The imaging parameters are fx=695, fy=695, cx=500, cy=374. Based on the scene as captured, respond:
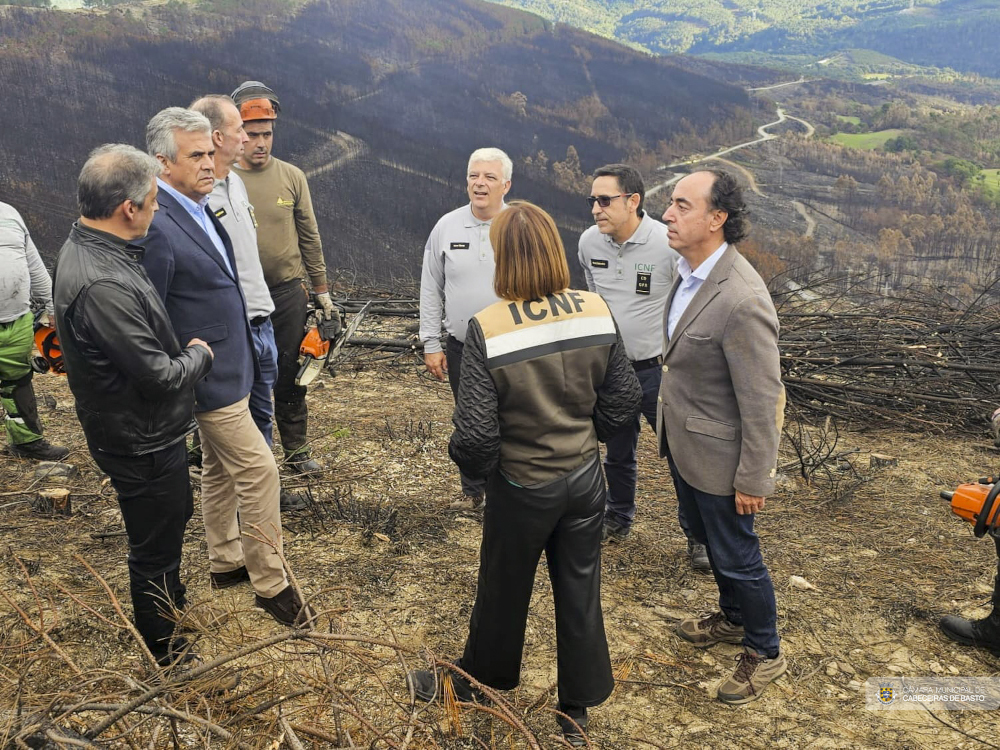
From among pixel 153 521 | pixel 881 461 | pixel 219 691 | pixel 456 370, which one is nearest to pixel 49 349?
pixel 153 521

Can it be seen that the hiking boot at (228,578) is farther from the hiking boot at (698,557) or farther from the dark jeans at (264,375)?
the hiking boot at (698,557)

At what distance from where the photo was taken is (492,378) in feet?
6.78

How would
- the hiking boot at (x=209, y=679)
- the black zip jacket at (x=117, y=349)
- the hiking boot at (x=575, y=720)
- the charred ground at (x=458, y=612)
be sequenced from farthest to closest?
the hiking boot at (x=575, y=720) → the black zip jacket at (x=117, y=349) → the charred ground at (x=458, y=612) → the hiking boot at (x=209, y=679)

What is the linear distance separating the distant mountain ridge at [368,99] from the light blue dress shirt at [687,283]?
918cm

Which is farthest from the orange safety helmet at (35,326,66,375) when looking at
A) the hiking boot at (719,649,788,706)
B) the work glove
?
the hiking boot at (719,649,788,706)

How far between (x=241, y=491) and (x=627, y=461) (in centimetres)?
190

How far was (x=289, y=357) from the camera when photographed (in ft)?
13.4

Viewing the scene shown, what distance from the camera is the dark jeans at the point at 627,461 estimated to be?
11.4 feet

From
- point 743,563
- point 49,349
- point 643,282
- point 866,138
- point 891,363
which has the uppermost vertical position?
point 866,138

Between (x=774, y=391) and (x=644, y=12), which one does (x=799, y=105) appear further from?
(x=774, y=391)

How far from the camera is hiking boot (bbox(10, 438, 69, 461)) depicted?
4512 millimetres

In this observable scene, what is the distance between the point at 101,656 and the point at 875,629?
10.6 ft

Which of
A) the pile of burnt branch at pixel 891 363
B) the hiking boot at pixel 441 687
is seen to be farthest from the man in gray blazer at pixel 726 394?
the pile of burnt branch at pixel 891 363

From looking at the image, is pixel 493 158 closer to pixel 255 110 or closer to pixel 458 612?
pixel 255 110
